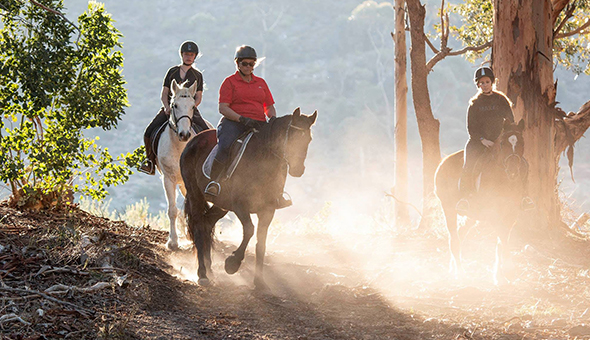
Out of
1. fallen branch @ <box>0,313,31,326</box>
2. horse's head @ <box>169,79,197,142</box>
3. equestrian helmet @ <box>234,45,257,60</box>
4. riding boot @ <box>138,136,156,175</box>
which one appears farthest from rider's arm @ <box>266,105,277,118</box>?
fallen branch @ <box>0,313,31,326</box>

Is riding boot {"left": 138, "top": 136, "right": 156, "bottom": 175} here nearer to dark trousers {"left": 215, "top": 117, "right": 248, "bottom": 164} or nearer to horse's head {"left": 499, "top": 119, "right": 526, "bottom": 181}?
dark trousers {"left": 215, "top": 117, "right": 248, "bottom": 164}

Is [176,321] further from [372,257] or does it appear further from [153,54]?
[153,54]

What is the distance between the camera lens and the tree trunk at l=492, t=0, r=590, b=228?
36.0 feet

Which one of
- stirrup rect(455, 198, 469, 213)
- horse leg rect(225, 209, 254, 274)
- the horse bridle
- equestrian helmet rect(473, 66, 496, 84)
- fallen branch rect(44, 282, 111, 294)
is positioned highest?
equestrian helmet rect(473, 66, 496, 84)

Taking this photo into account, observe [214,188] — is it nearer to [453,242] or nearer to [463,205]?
[463,205]

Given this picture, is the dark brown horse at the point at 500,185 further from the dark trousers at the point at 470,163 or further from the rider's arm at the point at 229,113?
the rider's arm at the point at 229,113

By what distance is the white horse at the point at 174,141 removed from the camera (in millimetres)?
9211

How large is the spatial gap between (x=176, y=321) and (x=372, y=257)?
614 cm

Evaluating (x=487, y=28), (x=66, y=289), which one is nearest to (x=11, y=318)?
(x=66, y=289)

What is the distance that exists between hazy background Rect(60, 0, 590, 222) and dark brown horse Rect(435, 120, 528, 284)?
4723 cm

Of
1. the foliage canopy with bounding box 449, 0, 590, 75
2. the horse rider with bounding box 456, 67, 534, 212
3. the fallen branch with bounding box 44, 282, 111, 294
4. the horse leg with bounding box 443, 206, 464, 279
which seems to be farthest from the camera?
the foliage canopy with bounding box 449, 0, 590, 75

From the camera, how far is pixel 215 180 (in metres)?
7.72

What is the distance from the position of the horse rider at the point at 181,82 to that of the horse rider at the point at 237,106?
2473mm

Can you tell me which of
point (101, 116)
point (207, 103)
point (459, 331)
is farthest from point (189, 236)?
point (207, 103)
